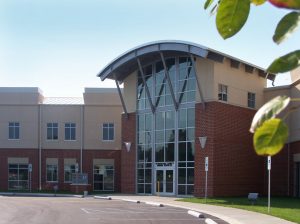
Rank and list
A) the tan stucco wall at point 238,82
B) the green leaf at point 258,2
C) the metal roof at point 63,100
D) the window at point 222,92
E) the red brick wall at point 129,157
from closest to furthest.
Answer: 1. the green leaf at point 258,2
2. the tan stucco wall at point 238,82
3. the window at point 222,92
4. the red brick wall at point 129,157
5. the metal roof at point 63,100

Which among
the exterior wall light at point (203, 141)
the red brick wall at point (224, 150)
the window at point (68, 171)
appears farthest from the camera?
the window at point (68, 171)

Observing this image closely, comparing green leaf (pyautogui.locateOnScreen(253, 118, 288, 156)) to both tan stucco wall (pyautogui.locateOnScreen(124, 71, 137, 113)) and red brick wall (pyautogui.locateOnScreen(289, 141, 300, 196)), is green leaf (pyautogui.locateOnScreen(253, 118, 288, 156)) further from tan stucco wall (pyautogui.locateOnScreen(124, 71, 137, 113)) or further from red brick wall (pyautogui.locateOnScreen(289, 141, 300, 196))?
tan stucco wall (pyautogui.locateOnScreen(124, 71, 137, 113))

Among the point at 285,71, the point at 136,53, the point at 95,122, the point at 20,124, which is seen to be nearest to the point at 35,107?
the point at 20,124

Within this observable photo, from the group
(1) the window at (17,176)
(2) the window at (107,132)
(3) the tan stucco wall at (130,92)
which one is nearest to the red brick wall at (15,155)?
(1) the window at (17,176)

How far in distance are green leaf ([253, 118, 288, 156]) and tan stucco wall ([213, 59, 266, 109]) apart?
34.2m

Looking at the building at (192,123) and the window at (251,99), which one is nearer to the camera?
the building at (192,123)

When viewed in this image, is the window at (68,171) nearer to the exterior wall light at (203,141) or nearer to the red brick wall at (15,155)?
the red brick wall at (15,155)

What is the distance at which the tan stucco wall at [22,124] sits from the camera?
49219 mm

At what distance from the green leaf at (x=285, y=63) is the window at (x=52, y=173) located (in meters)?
49.0

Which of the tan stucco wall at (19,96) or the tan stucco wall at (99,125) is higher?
the tan stucco wall at (19,96)

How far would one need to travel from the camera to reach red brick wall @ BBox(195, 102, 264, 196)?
34.8m

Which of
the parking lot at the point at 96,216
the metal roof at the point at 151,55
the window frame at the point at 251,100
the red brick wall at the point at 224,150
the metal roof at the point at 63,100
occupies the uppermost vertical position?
the metal roof at the point at 151,55

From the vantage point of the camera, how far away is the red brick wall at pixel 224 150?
114 ft

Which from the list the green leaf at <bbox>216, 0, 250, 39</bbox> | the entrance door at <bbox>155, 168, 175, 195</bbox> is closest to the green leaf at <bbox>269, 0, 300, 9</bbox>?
the green leaf at <bbox>216, 0, 250, 39</bbox>
